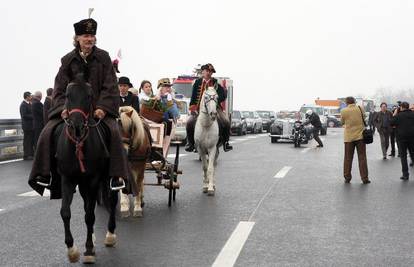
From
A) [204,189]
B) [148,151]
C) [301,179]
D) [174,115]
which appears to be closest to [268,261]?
[148,151]

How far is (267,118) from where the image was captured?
58250 mm

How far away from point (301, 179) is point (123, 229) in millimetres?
8017

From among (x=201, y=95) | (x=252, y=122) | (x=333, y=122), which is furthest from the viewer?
(x=333, y=122)

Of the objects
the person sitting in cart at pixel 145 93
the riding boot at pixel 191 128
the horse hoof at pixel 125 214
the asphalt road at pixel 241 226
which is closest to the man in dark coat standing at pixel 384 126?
the asphalt road at pixel 241 226

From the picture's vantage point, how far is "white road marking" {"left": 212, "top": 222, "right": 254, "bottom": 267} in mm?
6996

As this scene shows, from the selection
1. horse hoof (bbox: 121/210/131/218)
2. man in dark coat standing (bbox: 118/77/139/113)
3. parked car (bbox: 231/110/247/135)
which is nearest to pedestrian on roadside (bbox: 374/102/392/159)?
man in dark coat standing (bbox: 118/77/139/113)

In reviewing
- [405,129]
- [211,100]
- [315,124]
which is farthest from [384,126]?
[211,100]

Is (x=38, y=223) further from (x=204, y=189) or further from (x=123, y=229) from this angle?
(x=204, y=189)

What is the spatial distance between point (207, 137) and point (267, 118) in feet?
149

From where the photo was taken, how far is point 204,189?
13125mm

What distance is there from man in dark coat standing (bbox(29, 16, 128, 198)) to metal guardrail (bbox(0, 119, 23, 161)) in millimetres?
14314

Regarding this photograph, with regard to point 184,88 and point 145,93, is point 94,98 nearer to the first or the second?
point 145,93

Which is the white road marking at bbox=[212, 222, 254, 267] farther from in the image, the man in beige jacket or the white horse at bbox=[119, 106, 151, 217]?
the man in beige jacket

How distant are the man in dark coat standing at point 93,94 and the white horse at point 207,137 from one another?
5.37m
